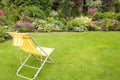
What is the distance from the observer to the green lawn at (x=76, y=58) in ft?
13.3

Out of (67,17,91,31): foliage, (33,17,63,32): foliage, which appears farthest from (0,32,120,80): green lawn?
(67,17,91,31): foliage

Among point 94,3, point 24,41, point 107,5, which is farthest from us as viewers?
point 107,5

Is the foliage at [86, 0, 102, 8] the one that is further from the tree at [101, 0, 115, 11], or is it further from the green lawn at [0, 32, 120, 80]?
the green lawn at [0, 32, 120, 80]

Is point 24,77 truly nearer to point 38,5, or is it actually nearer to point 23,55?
point 23,55

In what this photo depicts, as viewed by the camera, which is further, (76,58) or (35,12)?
(35,12)

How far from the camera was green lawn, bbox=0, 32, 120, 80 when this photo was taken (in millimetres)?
4039

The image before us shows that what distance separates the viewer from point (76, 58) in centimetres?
496

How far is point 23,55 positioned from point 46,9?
621 centimetres

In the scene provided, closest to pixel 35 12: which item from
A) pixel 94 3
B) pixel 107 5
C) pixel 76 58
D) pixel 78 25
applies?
pixel 78 25

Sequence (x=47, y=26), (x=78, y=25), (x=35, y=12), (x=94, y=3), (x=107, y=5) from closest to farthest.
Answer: (x=47, y=26) → (x=78, y=25) → (x=35, y=12) → (x=94, y=3) → (x=107, y=5)

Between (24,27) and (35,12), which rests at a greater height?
(35,12)

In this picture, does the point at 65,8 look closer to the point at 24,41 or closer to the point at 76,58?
the point at 76,58

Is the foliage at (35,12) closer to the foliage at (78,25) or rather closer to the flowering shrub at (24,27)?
the flowering shrub at (24,27)

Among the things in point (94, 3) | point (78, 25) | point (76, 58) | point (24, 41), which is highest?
point (94, 3)
